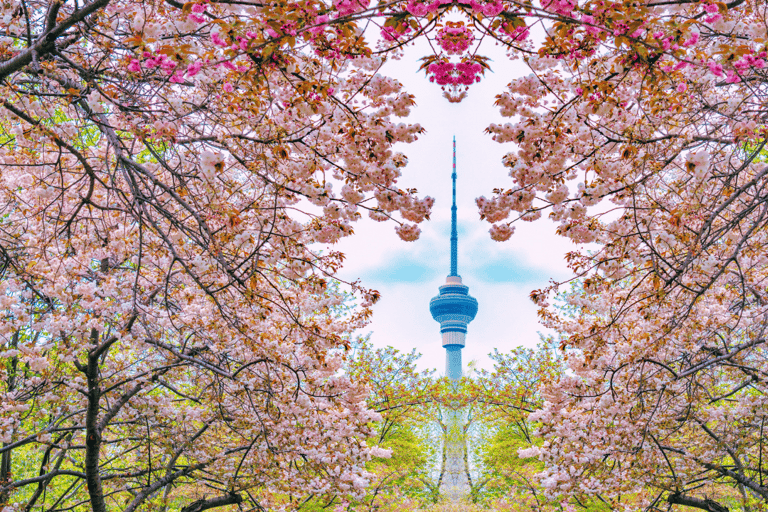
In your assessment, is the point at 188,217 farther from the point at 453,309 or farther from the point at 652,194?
the point at 453,309

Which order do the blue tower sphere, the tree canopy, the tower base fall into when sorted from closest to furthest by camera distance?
the tree canopy → the blue tower sphere → the tower base

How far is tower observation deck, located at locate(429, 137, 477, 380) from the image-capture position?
2368 inches

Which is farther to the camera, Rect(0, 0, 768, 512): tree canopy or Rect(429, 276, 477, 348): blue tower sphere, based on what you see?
Rect(429, 276, 477, 348): blue tower sphere

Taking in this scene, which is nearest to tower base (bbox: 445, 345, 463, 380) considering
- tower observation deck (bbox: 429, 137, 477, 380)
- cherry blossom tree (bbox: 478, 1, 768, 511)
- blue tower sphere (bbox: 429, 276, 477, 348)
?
tower observation deck (bbox: 429, 137, 477, 380)

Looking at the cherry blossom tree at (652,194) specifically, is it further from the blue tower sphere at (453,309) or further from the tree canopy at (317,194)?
the blue tower sphere at (453,309)

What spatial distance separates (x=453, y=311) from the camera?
200 feet

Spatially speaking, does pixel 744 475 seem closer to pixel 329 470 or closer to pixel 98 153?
pixel 329 470

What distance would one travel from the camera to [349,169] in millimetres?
5609

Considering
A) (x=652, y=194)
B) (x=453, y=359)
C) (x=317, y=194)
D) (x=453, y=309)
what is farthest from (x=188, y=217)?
(x=453, y=359)

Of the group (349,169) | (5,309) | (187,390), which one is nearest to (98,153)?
(5,309)

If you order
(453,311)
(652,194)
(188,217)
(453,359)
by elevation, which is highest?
(453,311)

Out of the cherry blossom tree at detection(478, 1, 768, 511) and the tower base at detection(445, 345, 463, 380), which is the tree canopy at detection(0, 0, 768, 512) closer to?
the cherry blossom tree at detection(478, 1, 768, 511)

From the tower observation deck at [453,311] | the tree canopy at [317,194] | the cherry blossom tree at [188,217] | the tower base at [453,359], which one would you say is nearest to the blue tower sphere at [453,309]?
the tower observation deck at [453,311]

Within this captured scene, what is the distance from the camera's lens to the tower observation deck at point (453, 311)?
6016cm
